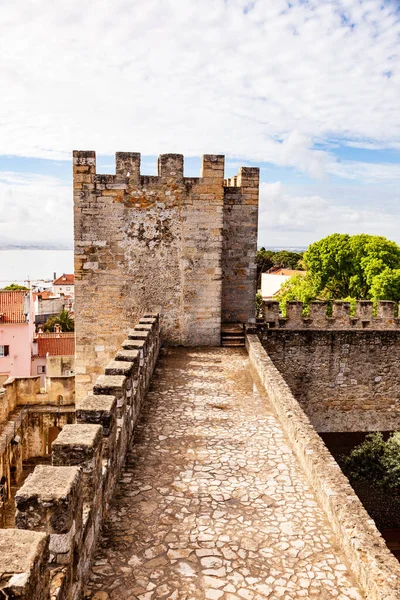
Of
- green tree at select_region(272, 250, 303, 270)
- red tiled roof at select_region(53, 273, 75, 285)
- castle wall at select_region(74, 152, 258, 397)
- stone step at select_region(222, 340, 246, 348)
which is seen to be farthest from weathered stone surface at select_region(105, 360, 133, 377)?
red tiled roof at select_region(53, 273, 75, 285)

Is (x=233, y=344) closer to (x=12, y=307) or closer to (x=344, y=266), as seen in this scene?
(x=344, y=266)

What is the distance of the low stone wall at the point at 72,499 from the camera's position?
2.43m

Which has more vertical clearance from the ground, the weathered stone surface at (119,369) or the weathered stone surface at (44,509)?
the weathered stone surface at (119,369)

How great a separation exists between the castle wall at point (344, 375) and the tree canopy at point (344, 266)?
1517cm

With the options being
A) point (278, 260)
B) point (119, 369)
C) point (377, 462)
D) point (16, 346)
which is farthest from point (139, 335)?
point (278, 260)

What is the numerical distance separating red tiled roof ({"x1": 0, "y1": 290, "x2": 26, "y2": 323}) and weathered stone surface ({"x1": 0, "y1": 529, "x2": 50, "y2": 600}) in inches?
1101

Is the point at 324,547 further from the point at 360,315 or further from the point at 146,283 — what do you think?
the point at 360,315

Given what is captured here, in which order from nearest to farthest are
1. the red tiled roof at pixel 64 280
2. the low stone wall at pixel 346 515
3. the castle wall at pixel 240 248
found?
the low stone wall at pixel 346 515, the castle wall at pixel 240 248, the red tiled roof at pixel 64 280

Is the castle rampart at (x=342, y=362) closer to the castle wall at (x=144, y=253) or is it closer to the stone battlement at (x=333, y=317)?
the stone battlement at (x=333, y=317)

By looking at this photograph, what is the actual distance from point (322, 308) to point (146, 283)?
4.80 meters

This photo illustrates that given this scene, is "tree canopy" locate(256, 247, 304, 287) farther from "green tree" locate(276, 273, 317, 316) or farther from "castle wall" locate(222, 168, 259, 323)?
"castle wall" locate(222, 168, 259, 323)

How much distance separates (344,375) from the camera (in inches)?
520

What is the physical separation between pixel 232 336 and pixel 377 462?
4.62 m

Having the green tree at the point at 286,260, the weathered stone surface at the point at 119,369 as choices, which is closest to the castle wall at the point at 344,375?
the weathered stone surface at the point at 119,369
